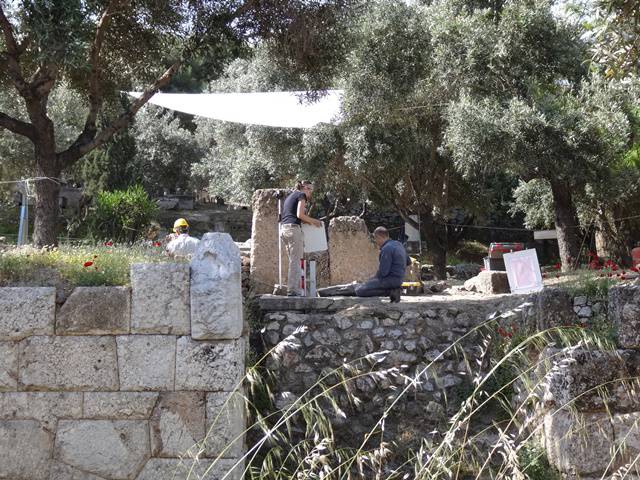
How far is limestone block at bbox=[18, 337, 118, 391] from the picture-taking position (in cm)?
529

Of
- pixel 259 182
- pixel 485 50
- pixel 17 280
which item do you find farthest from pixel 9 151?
pixel 17 280

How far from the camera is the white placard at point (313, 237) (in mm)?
9625

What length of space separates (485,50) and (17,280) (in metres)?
10.1

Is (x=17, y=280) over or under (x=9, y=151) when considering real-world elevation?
under

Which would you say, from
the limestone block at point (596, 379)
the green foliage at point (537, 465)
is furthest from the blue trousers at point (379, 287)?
the limestone block at point (596, 379)

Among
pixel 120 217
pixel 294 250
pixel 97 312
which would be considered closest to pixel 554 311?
pixel 294 250

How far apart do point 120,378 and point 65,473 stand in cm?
78

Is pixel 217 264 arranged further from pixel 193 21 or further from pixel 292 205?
pixel 193 21

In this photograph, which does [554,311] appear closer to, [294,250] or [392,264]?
[392,264]

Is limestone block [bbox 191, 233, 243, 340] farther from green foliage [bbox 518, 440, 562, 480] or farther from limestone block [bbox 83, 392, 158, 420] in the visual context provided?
green foliage [bbox 518, 440, 562, 480]

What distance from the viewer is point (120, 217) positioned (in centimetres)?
1289

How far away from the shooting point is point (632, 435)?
16.6 feet

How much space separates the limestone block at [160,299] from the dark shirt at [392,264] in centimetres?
393

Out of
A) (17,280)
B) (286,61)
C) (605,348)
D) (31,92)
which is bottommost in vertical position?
(605,348)
